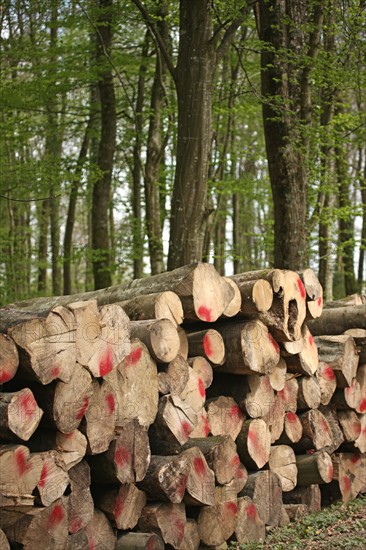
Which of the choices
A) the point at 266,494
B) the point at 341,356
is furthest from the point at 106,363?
the point at 341,356

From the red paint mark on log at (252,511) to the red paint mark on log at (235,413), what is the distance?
0.68 m

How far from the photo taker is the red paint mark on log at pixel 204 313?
596 cm

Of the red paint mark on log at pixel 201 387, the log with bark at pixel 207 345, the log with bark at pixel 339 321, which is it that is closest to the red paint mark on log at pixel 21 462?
the red paint mark on log at pixel 201 387

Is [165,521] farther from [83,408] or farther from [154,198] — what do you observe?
[154,198]

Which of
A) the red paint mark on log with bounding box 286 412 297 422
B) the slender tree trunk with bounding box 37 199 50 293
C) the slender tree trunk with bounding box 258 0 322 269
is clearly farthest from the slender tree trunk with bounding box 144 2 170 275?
the red paint mark on log with bounding box 286 412 297 422

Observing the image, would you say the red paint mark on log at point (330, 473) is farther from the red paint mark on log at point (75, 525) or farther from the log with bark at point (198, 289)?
the red paint mark on log at point (75, 525)

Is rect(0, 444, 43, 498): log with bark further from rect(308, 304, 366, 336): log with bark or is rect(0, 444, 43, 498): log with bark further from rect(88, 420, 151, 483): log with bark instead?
rect(308, 304, 366, 336): log with bark

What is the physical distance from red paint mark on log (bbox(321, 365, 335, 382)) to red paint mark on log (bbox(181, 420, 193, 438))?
2084 mm

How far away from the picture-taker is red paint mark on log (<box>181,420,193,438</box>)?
559cm

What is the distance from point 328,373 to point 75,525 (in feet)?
10.7

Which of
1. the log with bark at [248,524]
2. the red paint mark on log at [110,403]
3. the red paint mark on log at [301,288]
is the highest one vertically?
the red paint mark on log at [301,288]

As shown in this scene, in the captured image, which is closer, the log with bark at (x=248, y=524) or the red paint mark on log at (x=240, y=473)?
the log with bark at (x=248, y=524)

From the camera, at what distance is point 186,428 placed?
18.5 feet

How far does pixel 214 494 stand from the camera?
18.9ft
